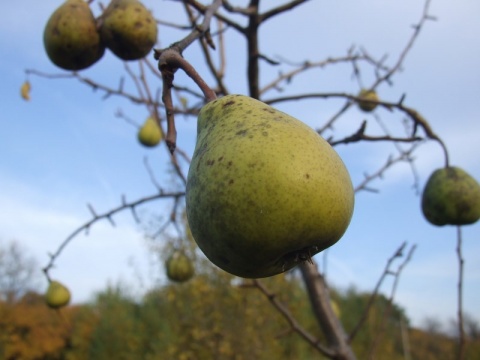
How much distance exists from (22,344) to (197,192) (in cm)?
1355

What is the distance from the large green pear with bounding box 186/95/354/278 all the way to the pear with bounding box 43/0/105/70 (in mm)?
1122

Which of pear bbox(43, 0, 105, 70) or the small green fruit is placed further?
the small green fruit

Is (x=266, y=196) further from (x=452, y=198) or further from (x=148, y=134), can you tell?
(x=148, y=134)

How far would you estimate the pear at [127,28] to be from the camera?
5.67 feet

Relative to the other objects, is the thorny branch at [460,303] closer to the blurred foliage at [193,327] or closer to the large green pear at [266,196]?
the blurred foliage at [193,327]

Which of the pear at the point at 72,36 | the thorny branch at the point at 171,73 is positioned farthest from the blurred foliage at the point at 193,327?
the pear at the point at 72,36

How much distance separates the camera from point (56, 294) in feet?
8.05

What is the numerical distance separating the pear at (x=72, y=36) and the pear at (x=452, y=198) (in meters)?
1.45

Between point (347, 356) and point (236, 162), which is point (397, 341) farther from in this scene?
point (236, 162)

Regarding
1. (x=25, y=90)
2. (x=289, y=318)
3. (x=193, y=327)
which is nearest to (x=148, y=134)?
(x=25, y=90)

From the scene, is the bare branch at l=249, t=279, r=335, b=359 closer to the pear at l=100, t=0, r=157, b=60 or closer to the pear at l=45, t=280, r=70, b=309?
the pear at l=100, t=0, r=157, b=60

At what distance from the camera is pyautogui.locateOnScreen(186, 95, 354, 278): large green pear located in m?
0.71

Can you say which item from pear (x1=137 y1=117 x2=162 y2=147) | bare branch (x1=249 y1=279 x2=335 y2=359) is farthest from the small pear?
bare branch (x1=249 y1=279 x2=335 y2=359)

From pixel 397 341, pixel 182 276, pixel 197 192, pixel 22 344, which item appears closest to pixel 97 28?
pixel 197 192
